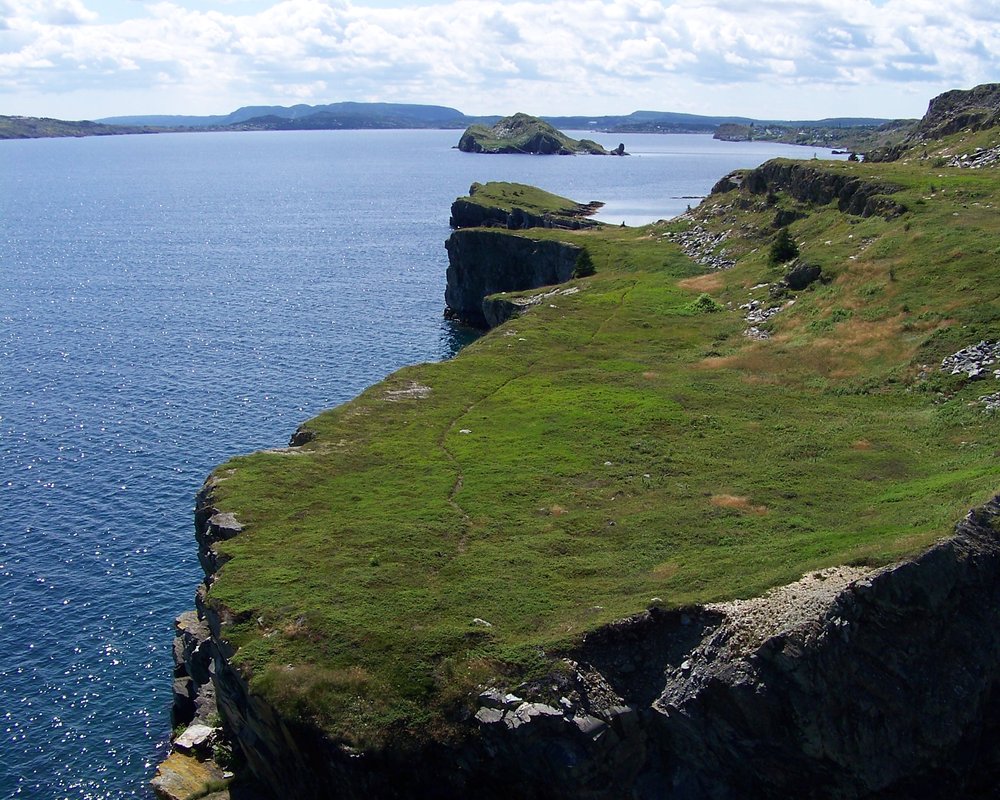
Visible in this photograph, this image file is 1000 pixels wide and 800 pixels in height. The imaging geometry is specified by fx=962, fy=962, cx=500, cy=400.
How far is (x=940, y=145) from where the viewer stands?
4936 inches

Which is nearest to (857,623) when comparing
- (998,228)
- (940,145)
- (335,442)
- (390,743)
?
(390,743)

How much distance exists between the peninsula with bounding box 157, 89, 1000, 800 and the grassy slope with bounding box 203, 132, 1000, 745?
186 millimetres

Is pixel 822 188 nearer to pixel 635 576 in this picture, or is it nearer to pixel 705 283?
pixel 705 283

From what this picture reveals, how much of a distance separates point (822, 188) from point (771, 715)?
8690 cm

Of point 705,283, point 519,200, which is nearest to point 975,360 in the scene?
point 705,283

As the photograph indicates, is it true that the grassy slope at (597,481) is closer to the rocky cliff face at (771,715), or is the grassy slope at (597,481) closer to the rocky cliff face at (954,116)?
the rocky cliff face at (771,715)

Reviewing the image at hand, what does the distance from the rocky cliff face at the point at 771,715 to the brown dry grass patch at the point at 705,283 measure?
217 ft

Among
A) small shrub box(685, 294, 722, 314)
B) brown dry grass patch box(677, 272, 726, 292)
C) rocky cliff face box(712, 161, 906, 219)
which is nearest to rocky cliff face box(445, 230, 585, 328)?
rocky cliff face box(712, 161, 906, 219)

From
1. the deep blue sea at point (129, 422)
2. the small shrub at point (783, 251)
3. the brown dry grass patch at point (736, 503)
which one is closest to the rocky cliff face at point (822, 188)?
the small shrub at point (783, 251)

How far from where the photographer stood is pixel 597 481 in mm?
50875

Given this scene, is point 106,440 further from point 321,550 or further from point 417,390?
point 321,550

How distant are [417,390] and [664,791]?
1566 inches

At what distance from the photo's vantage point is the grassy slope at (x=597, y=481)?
3662 centimetres

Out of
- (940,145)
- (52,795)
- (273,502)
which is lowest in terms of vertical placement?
(52,795)
